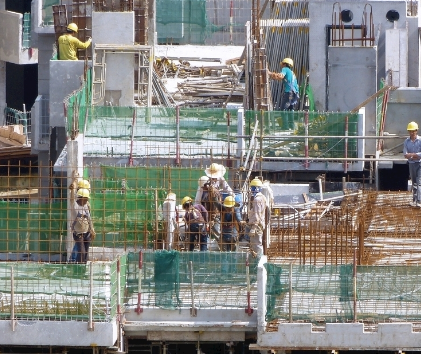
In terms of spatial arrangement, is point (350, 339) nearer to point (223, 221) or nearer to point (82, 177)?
point (223, 221)

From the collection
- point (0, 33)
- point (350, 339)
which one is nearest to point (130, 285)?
point (350, 339)

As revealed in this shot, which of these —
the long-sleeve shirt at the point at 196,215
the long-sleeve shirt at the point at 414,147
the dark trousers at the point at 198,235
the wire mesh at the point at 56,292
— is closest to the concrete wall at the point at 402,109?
the long-sleeve shirt at the point at 414,147

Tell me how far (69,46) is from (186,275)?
11537mm

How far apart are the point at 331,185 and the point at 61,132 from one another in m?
6.66

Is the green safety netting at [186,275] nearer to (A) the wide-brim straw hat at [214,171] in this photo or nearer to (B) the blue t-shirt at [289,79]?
(A) the wide-brim straw hat at [214,171]

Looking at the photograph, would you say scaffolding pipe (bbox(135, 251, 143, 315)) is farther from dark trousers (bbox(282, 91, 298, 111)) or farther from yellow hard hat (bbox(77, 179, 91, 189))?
dark trousers (bbox(282, 91, 298, 111))

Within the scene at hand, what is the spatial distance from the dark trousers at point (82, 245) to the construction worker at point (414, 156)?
6.56 meters

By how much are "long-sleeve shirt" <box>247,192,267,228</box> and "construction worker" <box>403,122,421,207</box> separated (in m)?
4.05

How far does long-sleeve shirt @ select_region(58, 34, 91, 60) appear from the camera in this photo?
3803 cm

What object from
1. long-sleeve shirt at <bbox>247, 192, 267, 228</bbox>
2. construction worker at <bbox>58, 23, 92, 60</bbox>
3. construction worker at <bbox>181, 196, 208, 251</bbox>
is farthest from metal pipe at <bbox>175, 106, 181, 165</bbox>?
long-sleeve shirt at <bbox>247, 192, 267, 228</bbox>

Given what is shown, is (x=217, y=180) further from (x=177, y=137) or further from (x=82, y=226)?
(x=177, y=137)

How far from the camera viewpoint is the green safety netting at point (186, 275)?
27781 millimetres

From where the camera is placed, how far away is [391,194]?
34219 millimetres

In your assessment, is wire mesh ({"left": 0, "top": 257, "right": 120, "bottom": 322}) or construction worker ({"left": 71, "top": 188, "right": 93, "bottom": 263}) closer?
wire mesh ({"left": 0, "top": 257, "right": 120, "bottom": 322})
